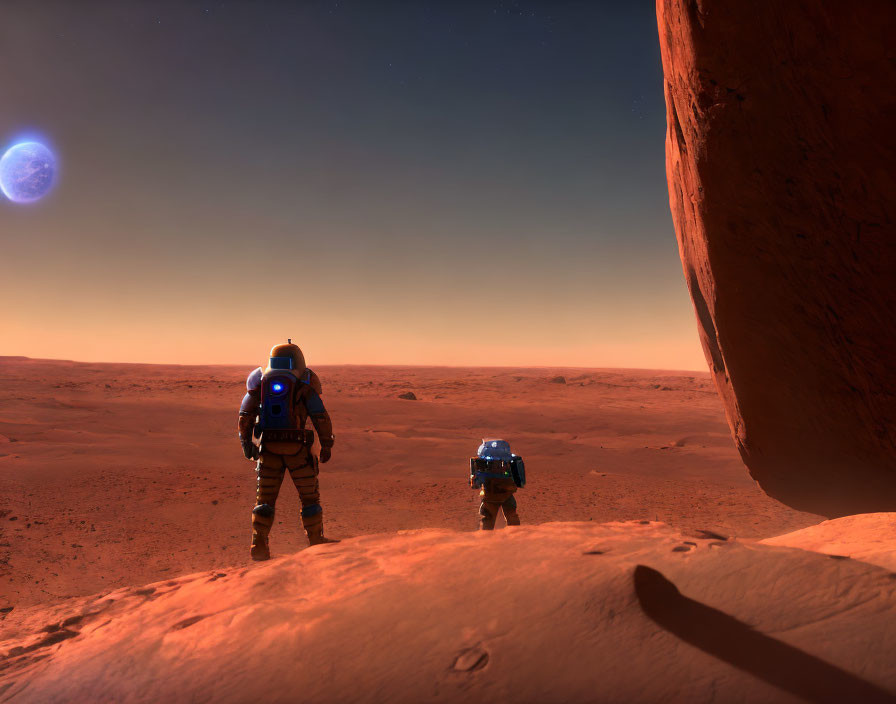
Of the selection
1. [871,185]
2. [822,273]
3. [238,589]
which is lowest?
[238,589]

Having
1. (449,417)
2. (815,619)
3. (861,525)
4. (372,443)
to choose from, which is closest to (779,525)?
(861,525)

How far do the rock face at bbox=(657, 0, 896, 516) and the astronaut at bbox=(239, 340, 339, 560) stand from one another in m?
3.78

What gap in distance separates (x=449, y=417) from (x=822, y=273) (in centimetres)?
1337

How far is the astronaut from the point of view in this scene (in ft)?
16.8

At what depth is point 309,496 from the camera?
519 centimetres

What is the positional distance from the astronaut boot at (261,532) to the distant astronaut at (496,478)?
82.1 inches

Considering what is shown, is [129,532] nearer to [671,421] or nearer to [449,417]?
[449,417]

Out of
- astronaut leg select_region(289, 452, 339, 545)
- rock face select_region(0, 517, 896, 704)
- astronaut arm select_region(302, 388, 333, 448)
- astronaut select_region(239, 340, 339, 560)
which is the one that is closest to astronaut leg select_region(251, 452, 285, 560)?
astronaut select_region(239, 340, 339, 560)

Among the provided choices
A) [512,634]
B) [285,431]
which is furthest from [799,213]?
[285,431]

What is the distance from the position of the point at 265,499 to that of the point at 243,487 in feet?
11.6

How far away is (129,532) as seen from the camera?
6164mm

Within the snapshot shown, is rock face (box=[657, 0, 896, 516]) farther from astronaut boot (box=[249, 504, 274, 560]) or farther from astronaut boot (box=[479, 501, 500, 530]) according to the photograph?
astronaut boot (box=[249, 504, 274, 560])

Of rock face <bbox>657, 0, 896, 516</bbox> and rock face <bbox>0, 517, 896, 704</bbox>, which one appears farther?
rock face <bbox>657, 0, 896, 516</bbox>

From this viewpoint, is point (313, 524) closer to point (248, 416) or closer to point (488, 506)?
point (248, 416)
